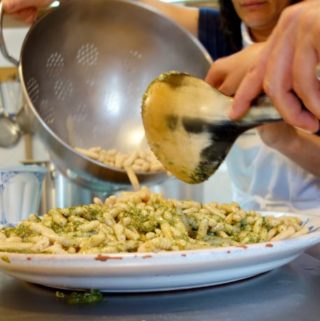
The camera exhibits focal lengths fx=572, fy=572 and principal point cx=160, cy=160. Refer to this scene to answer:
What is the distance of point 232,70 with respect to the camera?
0.76 m

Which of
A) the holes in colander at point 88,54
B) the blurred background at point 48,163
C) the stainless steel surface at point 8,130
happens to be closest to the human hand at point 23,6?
the holes in colander at point 88,54

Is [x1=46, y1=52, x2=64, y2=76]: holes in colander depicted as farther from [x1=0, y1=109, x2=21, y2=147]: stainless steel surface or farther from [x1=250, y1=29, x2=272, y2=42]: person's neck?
[x1=0, y1=109, x2=21, y2=147]: stainless steel surface

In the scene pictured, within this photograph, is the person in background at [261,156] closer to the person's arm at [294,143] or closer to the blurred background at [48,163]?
the person's arm at [294,143]

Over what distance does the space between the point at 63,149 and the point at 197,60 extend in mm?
346

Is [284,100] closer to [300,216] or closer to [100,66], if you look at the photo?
[300,216]

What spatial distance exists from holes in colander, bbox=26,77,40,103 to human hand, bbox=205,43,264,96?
335mm

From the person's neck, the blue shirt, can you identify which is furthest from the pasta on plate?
the blue shirt

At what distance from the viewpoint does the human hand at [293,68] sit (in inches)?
18.0

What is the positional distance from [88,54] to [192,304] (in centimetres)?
69

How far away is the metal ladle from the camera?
1.80 feet

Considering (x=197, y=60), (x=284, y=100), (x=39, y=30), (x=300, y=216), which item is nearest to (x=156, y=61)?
(x=197, y=60)

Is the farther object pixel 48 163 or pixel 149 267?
pixel 48 163

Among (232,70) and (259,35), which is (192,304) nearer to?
(232,70)

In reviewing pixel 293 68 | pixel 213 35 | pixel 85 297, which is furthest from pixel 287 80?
pixel 213 35
